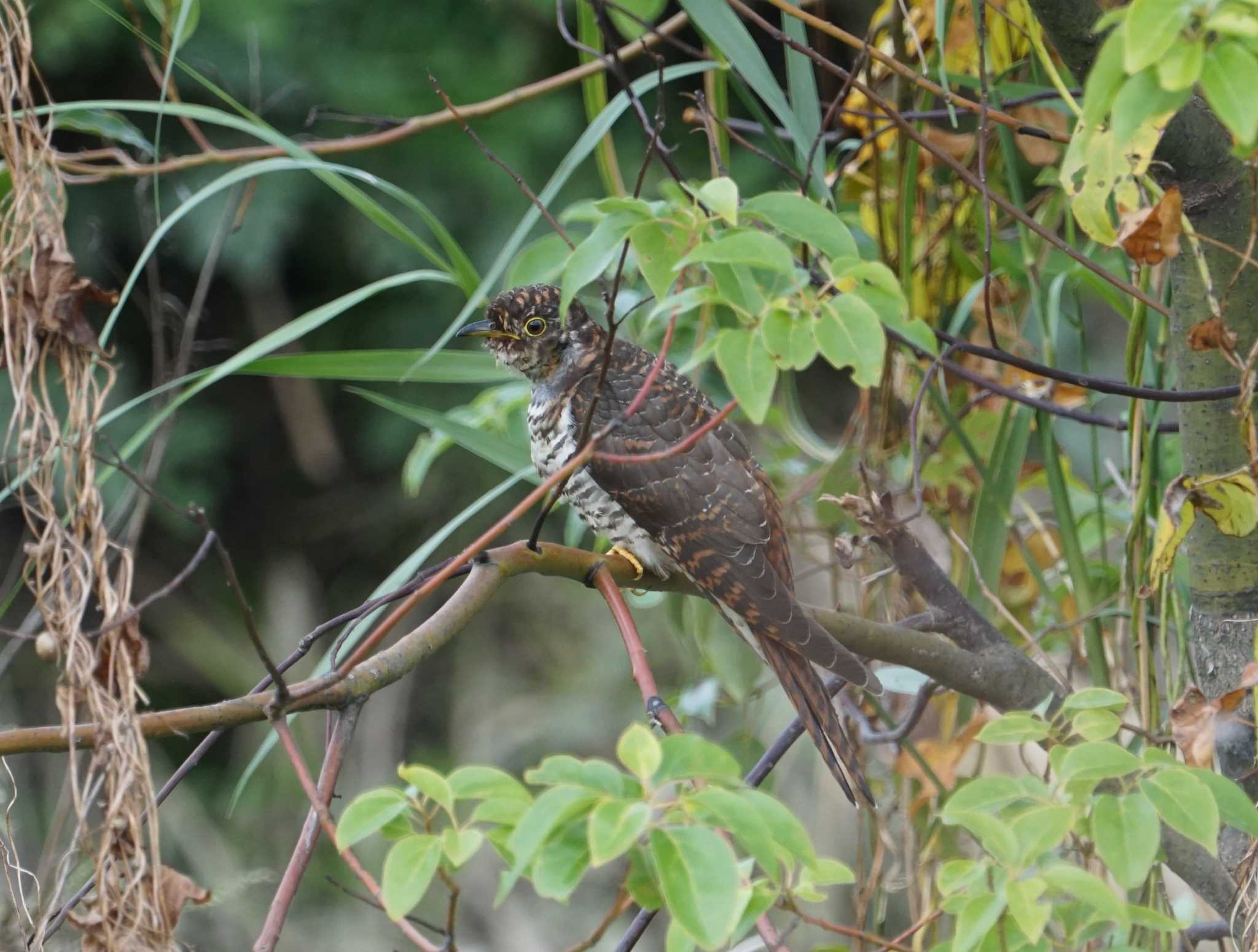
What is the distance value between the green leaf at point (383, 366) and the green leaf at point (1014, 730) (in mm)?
1000

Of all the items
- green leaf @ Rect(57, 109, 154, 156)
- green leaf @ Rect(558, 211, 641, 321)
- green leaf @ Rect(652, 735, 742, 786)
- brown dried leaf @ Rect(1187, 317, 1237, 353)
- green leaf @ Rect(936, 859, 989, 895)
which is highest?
green leaf @ Rect(558, 211, 641, 321)

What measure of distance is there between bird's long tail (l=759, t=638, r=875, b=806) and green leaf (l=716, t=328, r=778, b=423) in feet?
3.03

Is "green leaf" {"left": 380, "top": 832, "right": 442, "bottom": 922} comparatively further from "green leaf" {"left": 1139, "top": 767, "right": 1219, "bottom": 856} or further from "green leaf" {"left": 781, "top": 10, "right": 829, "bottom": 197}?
"green leaf" {"left": 781, "top": 10, "right": 829, "bottom": 197}

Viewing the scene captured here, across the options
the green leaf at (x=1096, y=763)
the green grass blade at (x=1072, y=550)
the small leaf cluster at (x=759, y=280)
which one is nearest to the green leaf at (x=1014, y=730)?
the green leaf at (x=1096, y=763)

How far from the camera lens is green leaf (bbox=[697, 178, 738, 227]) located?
0.94 m

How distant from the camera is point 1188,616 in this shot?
178cm

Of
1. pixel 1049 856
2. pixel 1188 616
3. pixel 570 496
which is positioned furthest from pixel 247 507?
pixel 1049 856

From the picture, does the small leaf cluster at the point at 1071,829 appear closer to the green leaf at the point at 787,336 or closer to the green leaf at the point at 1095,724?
the green leaf at the point at 1095,724

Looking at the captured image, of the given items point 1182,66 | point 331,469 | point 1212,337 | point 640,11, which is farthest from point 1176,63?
point 331,469

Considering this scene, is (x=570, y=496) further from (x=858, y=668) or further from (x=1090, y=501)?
(x=1090, y=501)

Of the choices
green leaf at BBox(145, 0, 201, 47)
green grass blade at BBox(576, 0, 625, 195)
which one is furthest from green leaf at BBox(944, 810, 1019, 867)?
green leaf at BBox(145, 0, 201, 47)

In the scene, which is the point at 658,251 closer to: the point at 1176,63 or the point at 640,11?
the point at 1176,63

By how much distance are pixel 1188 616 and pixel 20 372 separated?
60.9 inches

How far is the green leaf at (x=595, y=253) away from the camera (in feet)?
3.13
